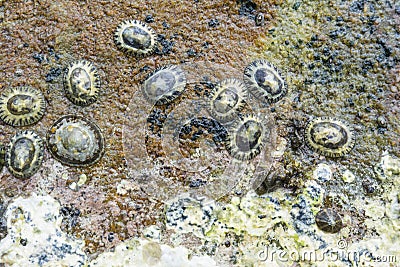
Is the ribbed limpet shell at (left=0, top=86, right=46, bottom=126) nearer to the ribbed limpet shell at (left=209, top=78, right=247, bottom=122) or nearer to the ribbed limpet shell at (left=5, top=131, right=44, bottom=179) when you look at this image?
the ribbed limpet shell at (left=5, top=131, right=44, bottom=179)

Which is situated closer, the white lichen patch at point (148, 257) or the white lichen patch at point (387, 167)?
the white lichen patch at point (148, 257)

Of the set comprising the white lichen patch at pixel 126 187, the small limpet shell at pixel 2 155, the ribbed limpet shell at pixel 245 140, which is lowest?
the white lichen patch at pixel 126 187

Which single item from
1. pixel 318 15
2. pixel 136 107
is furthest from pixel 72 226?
pixel 318 15

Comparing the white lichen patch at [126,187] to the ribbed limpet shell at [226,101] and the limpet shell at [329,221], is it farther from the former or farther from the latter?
the limpet shell at [329,221]

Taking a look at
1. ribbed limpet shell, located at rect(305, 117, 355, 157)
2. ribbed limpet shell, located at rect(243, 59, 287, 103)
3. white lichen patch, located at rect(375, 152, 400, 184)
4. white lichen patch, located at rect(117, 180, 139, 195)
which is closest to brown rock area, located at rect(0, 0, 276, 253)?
white lichen patch, located at rect(117, 180, 139, 195)

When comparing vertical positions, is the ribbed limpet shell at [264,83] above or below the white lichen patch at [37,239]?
above

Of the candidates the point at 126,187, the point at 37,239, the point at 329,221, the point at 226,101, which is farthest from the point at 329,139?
the point at 37,239

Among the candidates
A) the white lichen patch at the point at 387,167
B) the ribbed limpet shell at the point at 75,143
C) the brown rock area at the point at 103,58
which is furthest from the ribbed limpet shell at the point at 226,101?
the white lichen patch at the point at 387,167
